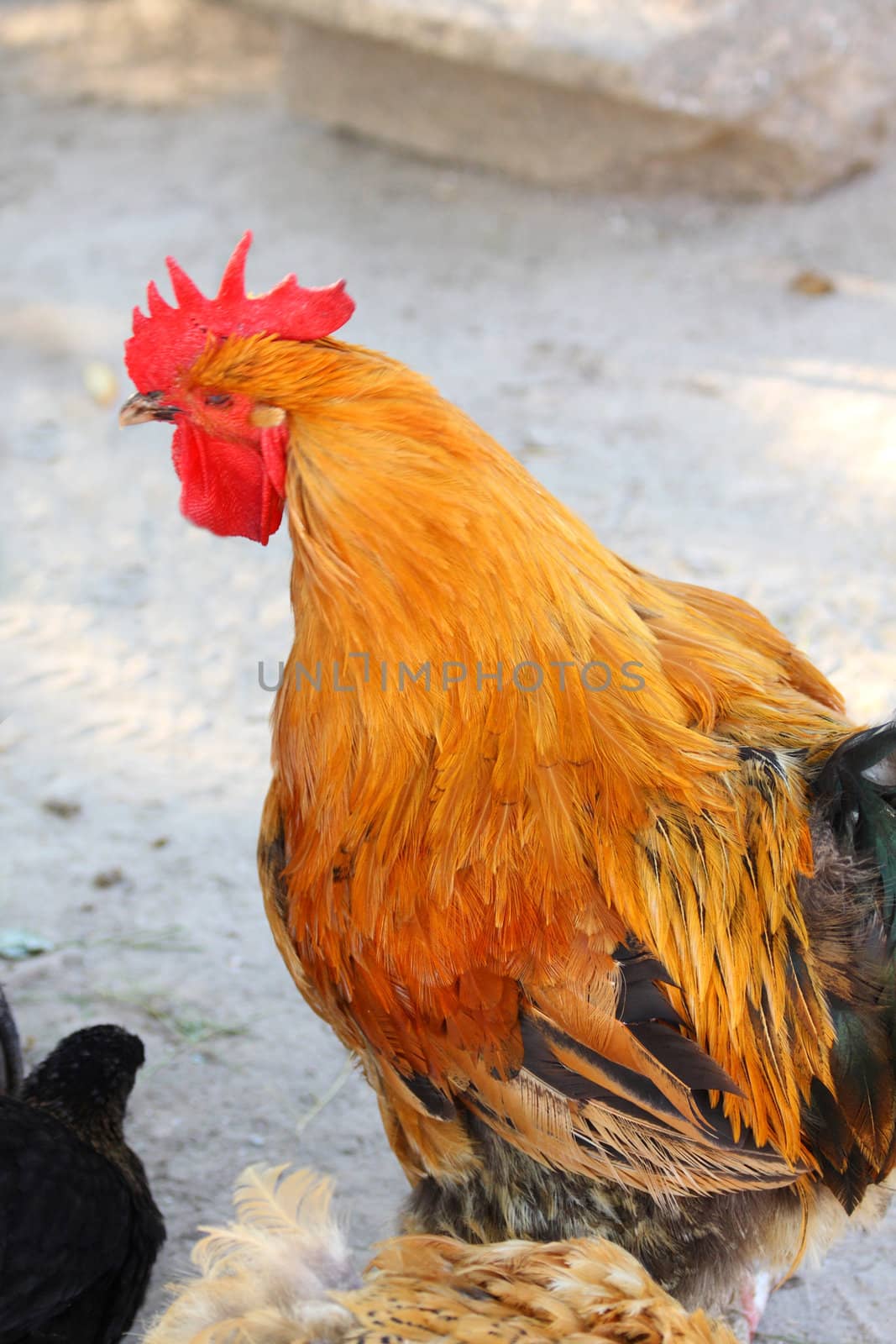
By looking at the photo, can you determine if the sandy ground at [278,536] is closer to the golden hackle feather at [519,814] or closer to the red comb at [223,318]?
the golden hackle feather at [519,814]

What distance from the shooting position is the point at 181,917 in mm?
3736

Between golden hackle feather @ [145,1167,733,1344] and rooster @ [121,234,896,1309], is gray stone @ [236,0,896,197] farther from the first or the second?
golden hackle feather @ [145,1167,733,1344]

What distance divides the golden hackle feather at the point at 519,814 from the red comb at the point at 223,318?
0.04 m

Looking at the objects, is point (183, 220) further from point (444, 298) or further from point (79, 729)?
point (79, 729)

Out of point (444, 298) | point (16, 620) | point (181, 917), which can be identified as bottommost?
point (181, 917)

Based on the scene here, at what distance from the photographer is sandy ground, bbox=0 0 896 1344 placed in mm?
3408

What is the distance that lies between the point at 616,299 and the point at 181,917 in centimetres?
440

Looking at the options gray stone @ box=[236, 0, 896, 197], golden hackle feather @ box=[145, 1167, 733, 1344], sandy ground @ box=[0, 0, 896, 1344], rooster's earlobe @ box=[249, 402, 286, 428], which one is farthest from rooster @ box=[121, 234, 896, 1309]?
gray stone @ box=[236, 0, 896, 197]

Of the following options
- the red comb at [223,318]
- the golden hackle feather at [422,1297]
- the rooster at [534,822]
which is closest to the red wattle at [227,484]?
the rooster at [534,822]

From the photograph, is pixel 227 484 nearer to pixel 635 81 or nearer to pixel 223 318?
pixel 223 318

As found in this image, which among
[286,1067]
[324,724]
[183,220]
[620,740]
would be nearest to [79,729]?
[286,1067]

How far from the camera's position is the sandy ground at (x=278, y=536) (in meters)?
3.41

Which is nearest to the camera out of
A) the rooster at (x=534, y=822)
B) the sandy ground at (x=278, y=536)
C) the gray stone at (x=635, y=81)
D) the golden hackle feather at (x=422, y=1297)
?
the golden hackle feather at (x=422, y=1297)

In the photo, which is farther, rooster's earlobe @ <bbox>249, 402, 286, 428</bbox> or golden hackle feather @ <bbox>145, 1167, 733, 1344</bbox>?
rooster's earlobe @ <bbox>249, 402, 286, 428</bbox>
